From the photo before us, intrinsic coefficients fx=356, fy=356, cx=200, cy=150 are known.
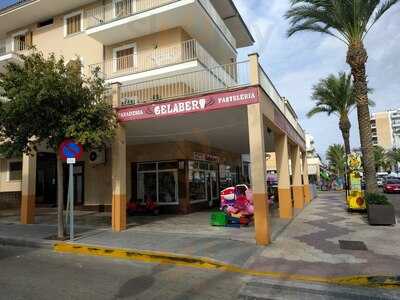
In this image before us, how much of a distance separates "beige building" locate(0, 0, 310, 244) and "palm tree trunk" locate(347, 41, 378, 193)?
3.22 meters

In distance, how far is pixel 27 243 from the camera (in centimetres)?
1068

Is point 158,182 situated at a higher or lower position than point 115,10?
lower

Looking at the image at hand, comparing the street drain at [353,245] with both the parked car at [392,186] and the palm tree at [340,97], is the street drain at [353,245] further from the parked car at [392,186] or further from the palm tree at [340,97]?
the parked car at [392,186]

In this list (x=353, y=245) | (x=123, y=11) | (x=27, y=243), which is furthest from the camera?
(x=123, y=11)

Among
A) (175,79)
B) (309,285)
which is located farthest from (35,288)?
(175,79)

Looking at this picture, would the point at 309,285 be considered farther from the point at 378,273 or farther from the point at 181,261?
the point at 181,261

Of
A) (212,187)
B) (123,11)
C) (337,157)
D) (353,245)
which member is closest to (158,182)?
(212,187)

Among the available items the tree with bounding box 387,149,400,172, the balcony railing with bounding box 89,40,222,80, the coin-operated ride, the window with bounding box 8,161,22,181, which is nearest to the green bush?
the coin-operated ride

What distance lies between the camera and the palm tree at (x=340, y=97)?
2691cm

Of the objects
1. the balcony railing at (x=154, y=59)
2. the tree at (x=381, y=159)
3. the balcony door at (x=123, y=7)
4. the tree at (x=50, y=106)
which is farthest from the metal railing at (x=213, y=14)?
the tree at (x=381, y=159)

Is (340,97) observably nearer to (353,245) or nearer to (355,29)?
(355,29)

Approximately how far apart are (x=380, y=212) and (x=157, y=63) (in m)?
12.3

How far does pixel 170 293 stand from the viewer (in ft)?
19.6

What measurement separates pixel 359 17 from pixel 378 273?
11.0 m
